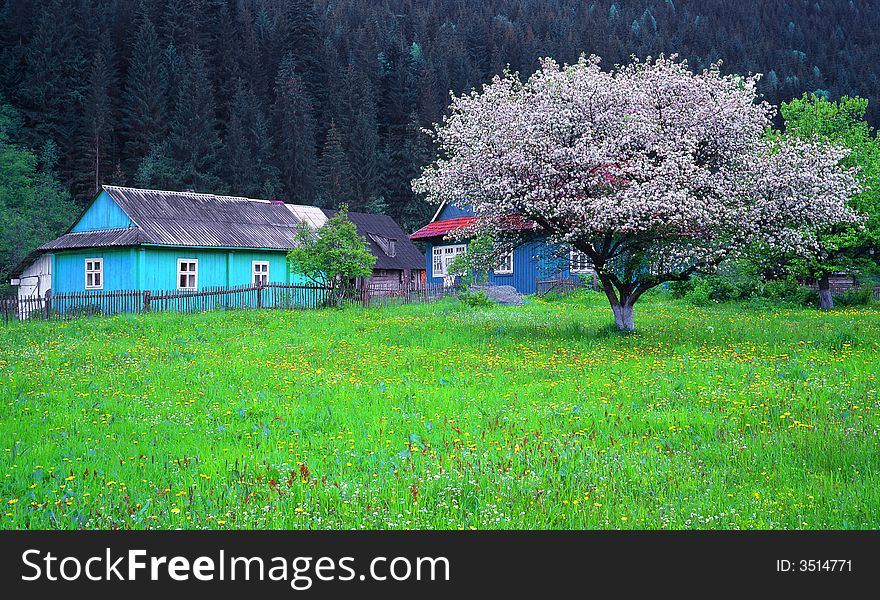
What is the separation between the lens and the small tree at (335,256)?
30.5 m

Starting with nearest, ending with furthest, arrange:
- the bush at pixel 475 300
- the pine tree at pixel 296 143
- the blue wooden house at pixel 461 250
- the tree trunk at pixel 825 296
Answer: the bush at pixel 475 300 < the tree trunk at pixel 825 296 < the blue wooden house at pixel 461 250 < the pine tree at pixel 296 143

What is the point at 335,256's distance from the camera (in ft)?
100

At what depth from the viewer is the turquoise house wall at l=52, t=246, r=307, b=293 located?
3312cm

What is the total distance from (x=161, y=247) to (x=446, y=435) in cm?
2890

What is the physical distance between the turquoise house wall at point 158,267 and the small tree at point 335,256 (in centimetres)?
654

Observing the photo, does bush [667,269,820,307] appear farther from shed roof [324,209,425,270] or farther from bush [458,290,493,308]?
shed roof [324,209,425,270]

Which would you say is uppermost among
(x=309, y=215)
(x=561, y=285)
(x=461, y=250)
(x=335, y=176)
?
(x=335, y=176)

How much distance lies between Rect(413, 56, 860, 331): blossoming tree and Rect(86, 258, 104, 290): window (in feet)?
74.4

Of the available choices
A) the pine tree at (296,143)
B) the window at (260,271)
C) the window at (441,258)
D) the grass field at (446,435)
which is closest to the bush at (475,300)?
the window at (260,271)

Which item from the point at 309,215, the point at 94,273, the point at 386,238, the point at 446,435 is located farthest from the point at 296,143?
the point at 446,435

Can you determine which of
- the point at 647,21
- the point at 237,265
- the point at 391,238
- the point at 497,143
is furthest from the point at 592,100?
the point at 647,21

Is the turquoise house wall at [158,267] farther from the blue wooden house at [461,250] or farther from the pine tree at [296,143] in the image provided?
the pine tree at [296,143]

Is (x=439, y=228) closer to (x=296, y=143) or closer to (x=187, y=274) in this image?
(x=187, y=274)

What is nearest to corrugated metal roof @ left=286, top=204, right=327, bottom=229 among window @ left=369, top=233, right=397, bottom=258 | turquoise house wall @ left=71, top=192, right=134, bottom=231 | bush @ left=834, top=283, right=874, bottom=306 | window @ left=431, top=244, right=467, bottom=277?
window @ left=369, top=233, right=397, bottom=258
